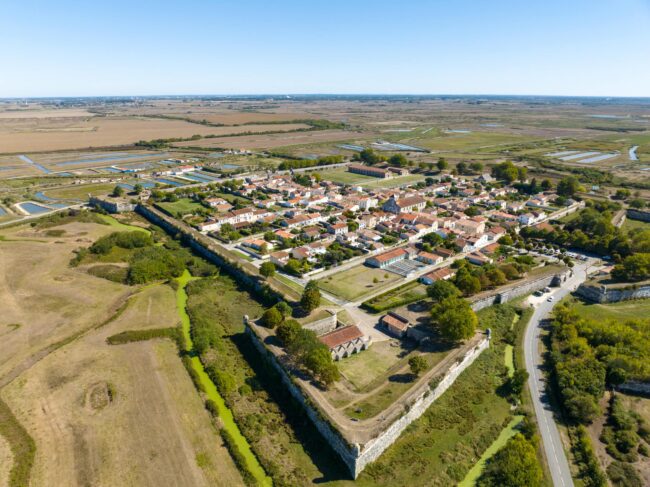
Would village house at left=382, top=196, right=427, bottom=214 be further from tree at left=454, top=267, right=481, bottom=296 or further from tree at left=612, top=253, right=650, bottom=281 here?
tree at left=612, top=253, right=650, bottom=281

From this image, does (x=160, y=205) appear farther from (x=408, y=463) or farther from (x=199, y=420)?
(x=408, y=463)

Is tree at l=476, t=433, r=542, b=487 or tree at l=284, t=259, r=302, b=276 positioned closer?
tree at l=476, t=433, r=542, b=487

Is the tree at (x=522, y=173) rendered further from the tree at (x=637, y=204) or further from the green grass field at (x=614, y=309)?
the green grass field at (x=614, y=309)

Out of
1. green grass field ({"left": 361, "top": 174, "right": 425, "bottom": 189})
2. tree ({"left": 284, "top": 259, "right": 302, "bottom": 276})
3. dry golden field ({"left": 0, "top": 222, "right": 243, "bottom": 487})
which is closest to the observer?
dry golden field ({"left": 0, "top": 222, "right": 243, "bottom": 487})

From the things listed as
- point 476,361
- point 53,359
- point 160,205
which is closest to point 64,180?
point 160,205

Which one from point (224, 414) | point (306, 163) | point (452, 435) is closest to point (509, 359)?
point (452, 435)

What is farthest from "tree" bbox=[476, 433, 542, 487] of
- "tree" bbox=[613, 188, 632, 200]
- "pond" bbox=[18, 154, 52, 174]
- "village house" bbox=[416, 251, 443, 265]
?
"pond" bbox=[18, 154, 52, 174]

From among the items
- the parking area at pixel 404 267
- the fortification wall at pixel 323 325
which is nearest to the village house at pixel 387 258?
the parking area at pixel 404 267
